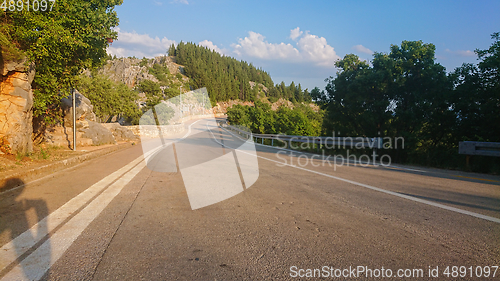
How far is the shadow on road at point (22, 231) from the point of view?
2.51 metres

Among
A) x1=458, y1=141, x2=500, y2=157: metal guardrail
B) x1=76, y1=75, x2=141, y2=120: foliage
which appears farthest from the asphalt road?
x1=76, y1=75, x2=141, y2=120: foliage

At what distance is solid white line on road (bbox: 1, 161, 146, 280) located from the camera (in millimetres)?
2424

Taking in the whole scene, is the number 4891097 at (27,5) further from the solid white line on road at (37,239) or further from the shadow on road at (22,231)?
the solid white line on road at (37,239)

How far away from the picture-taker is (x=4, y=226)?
361 centimetres

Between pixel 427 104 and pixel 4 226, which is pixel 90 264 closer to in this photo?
pixel 4 226

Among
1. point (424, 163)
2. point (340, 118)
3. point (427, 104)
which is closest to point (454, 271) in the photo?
point (424, 163)

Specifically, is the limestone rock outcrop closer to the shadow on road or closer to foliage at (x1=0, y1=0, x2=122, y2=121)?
foliage at (x1=0, y1=0, x2=122, y2=121)

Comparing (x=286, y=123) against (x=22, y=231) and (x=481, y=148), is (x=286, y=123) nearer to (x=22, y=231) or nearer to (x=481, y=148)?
(x=481, y=148)

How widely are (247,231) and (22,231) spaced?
282cm

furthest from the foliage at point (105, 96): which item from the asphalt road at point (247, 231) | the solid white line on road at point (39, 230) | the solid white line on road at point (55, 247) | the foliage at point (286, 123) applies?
the solid white line on road at point (55, 247)

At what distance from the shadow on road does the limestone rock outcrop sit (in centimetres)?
424

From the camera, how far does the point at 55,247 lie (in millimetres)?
2959

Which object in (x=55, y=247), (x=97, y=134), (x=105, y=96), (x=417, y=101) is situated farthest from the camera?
(x=105, y=96)

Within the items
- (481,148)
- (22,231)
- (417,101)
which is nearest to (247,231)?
(22,231)
